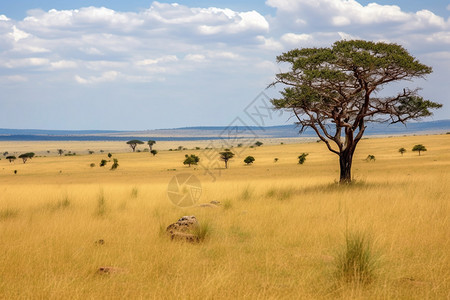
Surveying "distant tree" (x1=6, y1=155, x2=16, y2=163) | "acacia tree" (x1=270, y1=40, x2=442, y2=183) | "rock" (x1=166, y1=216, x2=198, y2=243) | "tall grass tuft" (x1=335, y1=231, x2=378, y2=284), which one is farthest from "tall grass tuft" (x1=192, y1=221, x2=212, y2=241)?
"distant tree" (x1=6, y1=155, x2=16, y2=163)

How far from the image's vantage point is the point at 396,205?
12430 millimetres

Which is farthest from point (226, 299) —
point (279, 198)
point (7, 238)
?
point (279, 198)

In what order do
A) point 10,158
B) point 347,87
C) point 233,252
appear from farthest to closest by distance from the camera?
point 10,158
point 347,87
point 233,252

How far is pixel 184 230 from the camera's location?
30.9 feet

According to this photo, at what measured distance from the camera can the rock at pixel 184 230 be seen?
885 cm

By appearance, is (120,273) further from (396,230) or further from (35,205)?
(35,205)

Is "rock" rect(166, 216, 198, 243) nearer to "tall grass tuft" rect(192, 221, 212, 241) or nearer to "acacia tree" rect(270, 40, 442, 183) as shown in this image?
"tall grass tuft" rect(192, 221, 212, 241)

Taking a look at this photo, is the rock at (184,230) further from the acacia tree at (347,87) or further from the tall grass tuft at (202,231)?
the acacia tree at (347,87)

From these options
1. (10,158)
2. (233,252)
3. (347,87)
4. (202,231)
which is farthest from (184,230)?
(10,158)

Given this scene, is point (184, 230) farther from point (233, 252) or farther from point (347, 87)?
point (347, 87)

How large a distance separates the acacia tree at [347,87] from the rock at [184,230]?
11967 millimetres

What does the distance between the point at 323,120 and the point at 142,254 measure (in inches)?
606

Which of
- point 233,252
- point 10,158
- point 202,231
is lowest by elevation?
point 10,158

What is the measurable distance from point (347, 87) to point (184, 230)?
14629mm
